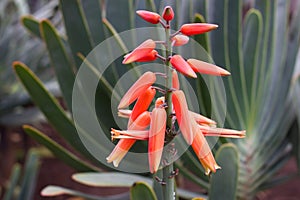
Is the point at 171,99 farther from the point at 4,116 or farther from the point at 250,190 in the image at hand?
the point at 4,116

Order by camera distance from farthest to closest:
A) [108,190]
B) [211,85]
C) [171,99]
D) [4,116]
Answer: [108,190], [4,116], [211,85], [171,99]

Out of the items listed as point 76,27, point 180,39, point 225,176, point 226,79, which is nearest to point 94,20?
point 76,27

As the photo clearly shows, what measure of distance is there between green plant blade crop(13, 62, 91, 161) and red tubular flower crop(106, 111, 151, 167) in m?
0.60

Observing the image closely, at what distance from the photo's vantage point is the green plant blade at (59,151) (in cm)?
119

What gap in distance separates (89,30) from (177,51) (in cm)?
21

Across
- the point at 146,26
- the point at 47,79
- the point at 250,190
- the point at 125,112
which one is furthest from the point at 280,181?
the point at 47,79

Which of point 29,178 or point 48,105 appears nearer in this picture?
point 48,105

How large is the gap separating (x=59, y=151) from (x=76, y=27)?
291 millimetres

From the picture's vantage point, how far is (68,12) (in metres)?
1.14

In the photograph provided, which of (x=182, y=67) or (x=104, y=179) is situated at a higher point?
(x=182, y=67)

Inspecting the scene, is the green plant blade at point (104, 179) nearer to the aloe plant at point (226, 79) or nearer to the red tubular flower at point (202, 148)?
the aloe plant at point (226, 79)

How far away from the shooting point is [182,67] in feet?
1.73

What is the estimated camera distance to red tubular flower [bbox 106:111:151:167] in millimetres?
529

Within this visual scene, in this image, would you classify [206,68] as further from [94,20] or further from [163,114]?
[94,20]
